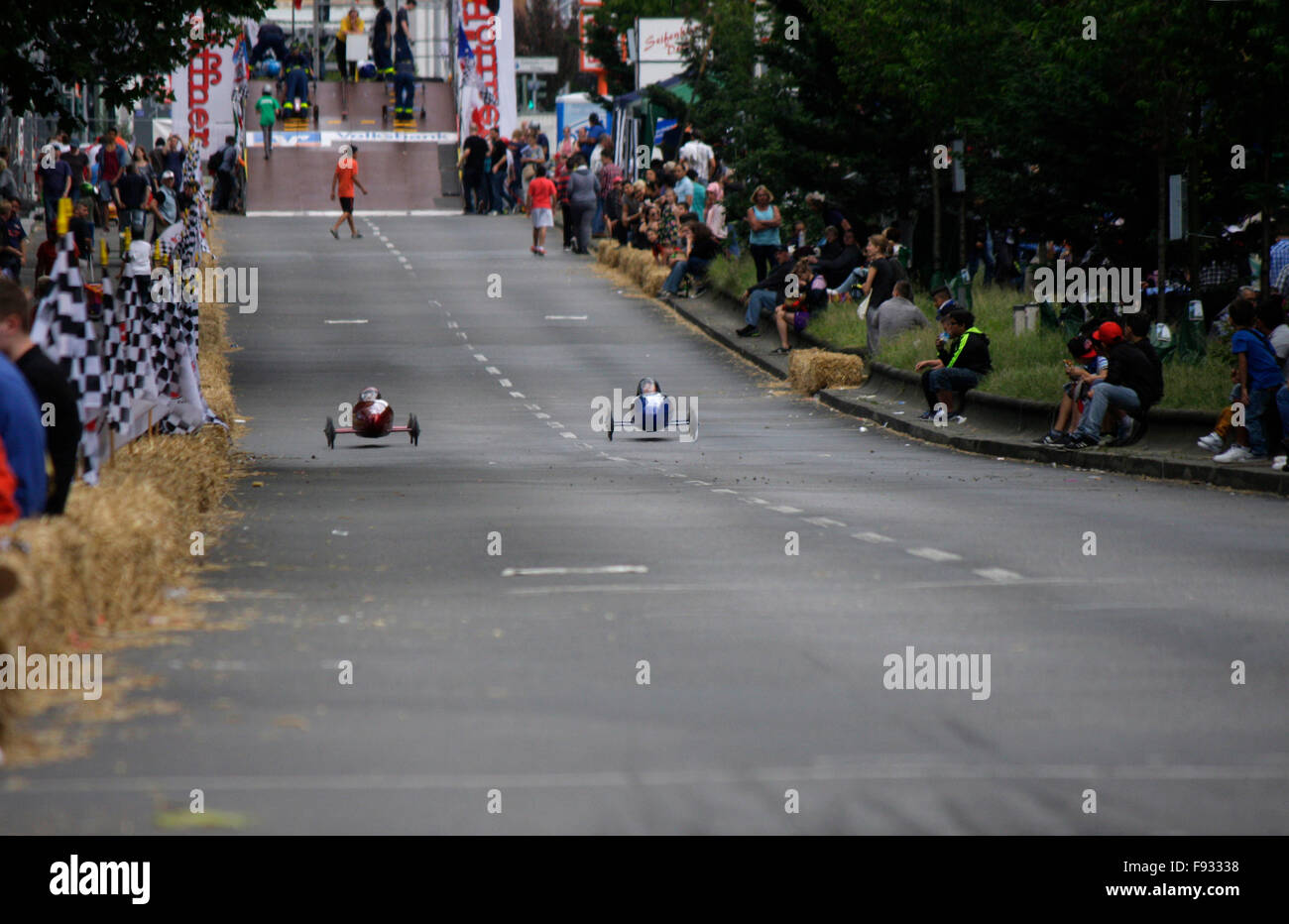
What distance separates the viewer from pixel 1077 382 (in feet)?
71.7

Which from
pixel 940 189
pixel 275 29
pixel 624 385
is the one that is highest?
pixel 275 29

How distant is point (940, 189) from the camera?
37062 mm

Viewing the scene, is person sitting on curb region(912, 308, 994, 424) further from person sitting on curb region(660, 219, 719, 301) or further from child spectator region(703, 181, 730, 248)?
child spectator region(703, 181, 730, 248)

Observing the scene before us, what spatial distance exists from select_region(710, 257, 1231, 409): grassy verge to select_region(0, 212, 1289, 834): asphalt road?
107 inches

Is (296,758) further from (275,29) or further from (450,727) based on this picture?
(275,29)

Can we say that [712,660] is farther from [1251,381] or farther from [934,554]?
[1251,381]

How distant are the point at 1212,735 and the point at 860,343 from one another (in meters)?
24.2

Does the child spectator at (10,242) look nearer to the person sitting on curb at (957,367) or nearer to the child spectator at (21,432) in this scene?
the person sitting on curb at (957,367)

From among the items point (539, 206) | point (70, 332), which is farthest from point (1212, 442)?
point (539, 206)

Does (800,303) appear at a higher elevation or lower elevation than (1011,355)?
higher

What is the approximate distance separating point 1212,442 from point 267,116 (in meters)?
44.3

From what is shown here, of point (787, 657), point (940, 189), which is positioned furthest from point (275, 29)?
point (787, 657)

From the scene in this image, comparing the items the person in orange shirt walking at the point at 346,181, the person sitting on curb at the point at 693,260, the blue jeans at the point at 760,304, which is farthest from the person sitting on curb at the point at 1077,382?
the person in orange shirt walking at the point at 346,181

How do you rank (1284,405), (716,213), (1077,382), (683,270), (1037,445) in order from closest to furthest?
1. (1284,405)
2. (1077,382)
3. (1037,445)
4. (683,270)
5. (716,213)
